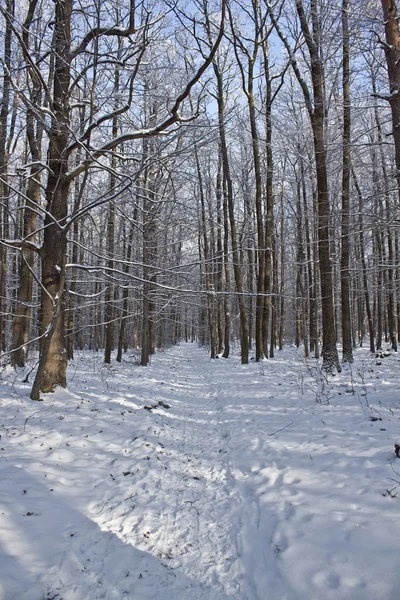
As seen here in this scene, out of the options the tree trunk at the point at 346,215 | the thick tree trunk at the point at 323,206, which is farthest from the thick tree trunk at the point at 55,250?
the thick tree trunk at the point at 323,206

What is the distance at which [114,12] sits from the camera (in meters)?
5.39

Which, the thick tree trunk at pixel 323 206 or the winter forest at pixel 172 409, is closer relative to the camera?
the winter forest at pixel 172 409

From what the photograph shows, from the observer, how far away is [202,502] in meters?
3.63

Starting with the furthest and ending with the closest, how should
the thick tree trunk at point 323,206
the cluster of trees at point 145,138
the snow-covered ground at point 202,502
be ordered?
the thick tree trunk at point 323,206, the cluster of trees at point 145,138, the snow-covered ground at point 202,502

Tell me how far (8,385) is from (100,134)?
5916mm

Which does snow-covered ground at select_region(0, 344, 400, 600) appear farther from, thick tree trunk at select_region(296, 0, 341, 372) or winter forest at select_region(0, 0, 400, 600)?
thick tree trunk at select_region(296, 0, 341, 372)

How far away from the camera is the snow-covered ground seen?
241cm

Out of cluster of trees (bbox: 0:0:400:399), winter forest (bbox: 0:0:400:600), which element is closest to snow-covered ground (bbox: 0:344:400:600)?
winter forest (bbox: 0:0:400:600)

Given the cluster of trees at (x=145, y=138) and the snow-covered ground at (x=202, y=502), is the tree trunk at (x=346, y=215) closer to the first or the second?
the cluster of trees at (x=145, y=138)

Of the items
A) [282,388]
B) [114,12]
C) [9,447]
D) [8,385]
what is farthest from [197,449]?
[114,12]

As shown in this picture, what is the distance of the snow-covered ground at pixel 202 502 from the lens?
2.41 meters

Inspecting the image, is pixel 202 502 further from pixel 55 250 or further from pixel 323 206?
pixel 323 206

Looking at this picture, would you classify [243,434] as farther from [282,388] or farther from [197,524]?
[282,388]

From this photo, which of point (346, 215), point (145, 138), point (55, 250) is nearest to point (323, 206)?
point (346, 215)
